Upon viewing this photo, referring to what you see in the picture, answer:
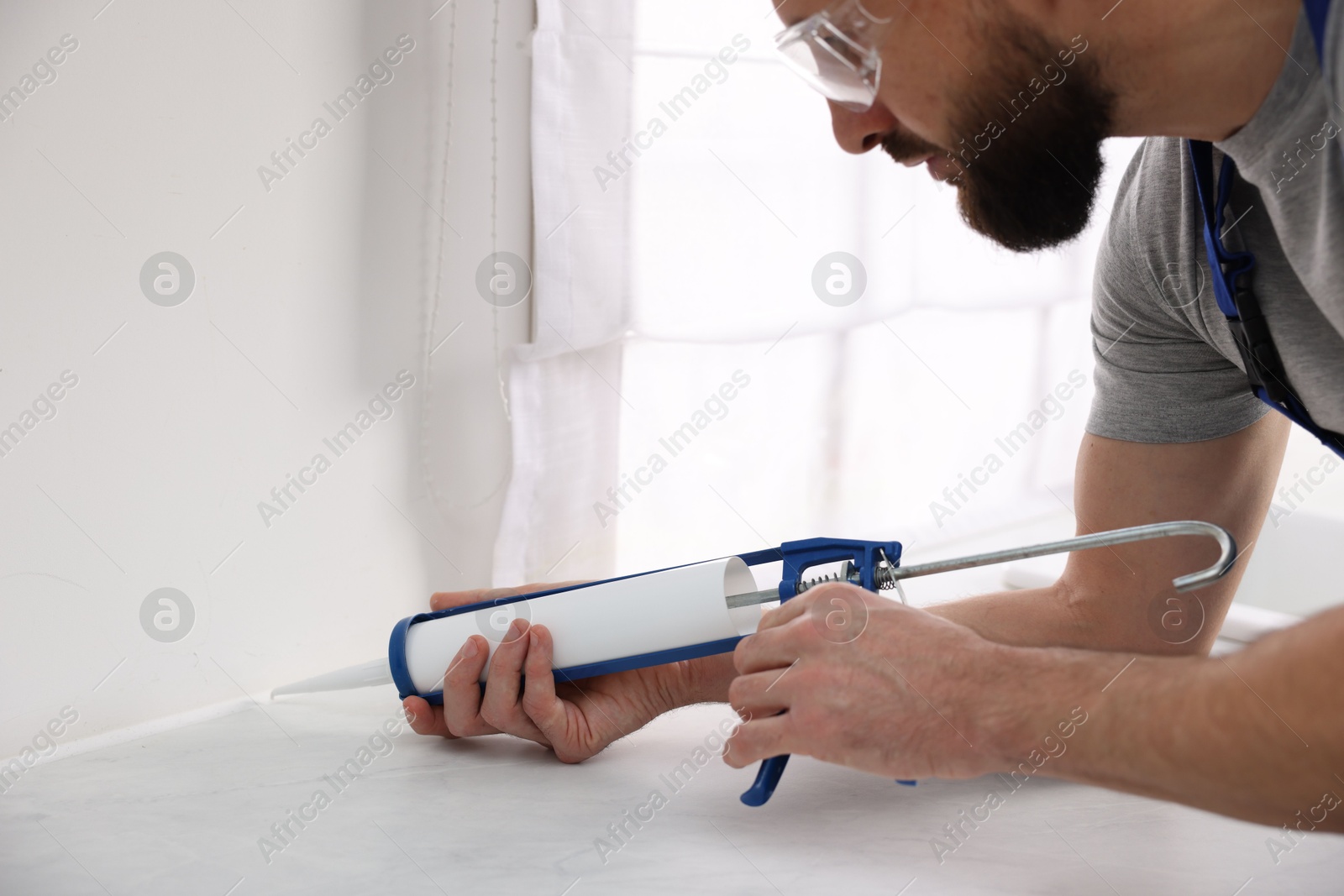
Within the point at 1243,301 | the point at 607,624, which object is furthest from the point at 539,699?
the point at 1243,301

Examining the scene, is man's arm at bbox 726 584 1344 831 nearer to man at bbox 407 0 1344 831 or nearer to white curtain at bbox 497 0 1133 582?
man at bbox 407 0 1344 831

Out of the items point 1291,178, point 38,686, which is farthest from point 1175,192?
point 38,686

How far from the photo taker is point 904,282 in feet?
6.10

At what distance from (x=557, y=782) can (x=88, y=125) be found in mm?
683

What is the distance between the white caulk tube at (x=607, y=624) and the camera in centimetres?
80

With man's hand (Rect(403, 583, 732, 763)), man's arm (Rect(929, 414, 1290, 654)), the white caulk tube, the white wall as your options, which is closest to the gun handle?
the white caulk tube

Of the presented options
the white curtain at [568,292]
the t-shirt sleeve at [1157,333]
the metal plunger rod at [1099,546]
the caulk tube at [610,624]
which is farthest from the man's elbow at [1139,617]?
the white curtain at [568,292]

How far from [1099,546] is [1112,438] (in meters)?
0.30

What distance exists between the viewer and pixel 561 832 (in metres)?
0.75

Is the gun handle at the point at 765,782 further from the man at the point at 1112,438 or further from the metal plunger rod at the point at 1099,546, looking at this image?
the metal plunger rod at the point at 1099,546

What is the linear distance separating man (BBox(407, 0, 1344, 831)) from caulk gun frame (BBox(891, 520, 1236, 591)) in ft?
0.13

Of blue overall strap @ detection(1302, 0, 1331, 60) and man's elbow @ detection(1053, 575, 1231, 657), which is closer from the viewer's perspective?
blue overall strap @ detection(1302, 0, 1331, 60)

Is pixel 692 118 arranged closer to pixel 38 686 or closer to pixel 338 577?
pixel 338 577

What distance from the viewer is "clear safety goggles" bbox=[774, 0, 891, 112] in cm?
76
